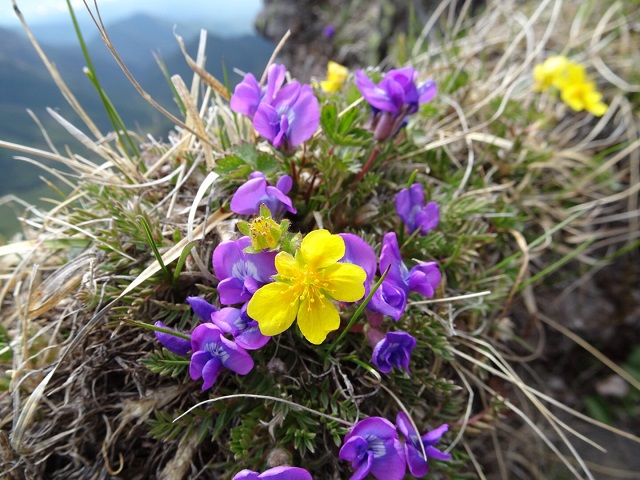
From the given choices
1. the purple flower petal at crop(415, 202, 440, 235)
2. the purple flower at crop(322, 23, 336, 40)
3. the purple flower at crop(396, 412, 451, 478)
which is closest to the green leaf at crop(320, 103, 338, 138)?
the purple flower petal at crop(415, 202, 440, 235)

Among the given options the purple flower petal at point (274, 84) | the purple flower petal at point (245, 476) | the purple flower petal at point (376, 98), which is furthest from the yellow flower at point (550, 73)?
the purple flower petal at point (245, 476)

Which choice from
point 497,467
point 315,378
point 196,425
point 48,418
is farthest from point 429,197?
point 497,467

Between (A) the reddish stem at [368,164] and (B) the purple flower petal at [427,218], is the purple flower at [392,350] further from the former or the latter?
(A) the reddish stem at [368,164]

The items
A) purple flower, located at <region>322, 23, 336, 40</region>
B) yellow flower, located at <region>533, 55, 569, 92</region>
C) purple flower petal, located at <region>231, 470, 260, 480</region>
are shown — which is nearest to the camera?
purple flower petal, located at <region>231, 470, 260, 480</region>

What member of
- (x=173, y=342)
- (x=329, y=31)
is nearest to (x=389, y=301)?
(x=173, y=342)

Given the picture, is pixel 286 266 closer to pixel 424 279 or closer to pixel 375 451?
pixel 424 279

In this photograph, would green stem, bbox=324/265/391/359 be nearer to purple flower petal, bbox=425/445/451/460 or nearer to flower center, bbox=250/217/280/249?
flower center, bbox=250/217/280/249
